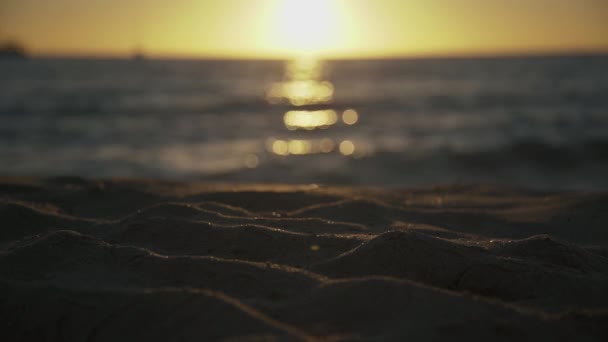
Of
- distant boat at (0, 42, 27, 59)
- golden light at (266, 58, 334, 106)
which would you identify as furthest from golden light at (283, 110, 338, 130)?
distant boat at (0, 42, 27, 59)

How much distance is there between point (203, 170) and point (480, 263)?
23.6 ft

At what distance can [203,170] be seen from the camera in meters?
8.49

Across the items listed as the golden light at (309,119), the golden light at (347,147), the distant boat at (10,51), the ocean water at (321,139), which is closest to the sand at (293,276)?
the ocean water at (321,139)

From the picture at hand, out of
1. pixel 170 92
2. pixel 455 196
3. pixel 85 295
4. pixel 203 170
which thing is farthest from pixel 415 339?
pixel 170 92

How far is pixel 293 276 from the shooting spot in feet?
5.30

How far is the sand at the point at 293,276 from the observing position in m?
1.32

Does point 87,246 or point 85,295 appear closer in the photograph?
point 85,295

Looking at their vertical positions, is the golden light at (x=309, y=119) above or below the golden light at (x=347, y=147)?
above

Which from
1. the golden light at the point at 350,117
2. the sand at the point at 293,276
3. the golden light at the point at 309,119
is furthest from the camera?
the golden light at the point at 350,117

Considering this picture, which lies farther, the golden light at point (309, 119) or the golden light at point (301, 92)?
the golden light at point (301, 92)

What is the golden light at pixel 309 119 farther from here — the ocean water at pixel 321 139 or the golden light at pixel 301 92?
the golden light at pixel 301 92

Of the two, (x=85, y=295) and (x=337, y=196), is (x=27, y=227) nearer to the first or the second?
(x=85, y=295)

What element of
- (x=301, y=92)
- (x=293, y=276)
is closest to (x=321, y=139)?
(x=293, y=276)

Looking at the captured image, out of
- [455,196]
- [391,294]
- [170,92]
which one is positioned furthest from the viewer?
[170,92]
